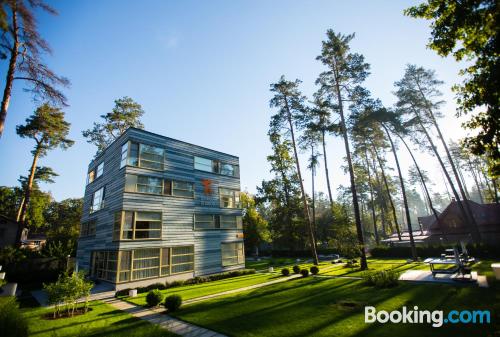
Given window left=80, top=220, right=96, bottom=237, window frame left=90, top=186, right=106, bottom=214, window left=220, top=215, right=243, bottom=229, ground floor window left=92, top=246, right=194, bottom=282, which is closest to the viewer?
ground floor window left=92, top=246, right=194, bottom=282

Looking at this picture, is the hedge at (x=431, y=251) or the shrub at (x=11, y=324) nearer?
the shrub at (x=11, y=324)

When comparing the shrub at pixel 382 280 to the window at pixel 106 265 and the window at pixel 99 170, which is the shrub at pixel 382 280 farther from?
the window at pixel 99 170

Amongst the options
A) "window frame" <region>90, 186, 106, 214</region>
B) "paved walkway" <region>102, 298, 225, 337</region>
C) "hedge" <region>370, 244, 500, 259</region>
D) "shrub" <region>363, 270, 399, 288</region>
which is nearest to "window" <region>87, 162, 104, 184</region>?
"window frame" <region>90, 186, 106, 214</region>

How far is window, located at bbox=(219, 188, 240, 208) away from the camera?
2674 centimetres

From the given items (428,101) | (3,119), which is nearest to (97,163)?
(3,119)

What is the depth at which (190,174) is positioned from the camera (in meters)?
→ 24.3

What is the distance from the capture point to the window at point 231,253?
81.5ft

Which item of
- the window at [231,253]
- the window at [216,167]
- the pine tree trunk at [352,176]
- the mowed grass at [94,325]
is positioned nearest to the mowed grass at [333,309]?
the mowed grass at [94,325]

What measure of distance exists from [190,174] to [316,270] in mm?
15380

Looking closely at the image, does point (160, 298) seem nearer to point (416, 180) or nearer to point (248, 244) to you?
point (248, 244)

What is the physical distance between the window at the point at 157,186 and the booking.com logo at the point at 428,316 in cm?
1807

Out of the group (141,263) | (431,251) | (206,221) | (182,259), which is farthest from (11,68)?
(431,251)

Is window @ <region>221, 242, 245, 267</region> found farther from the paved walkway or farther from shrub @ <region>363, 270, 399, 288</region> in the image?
shrub @ <region>363, 270, 399, 288</region>

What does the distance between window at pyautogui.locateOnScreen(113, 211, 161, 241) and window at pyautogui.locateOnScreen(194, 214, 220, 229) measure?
421 centimetres
